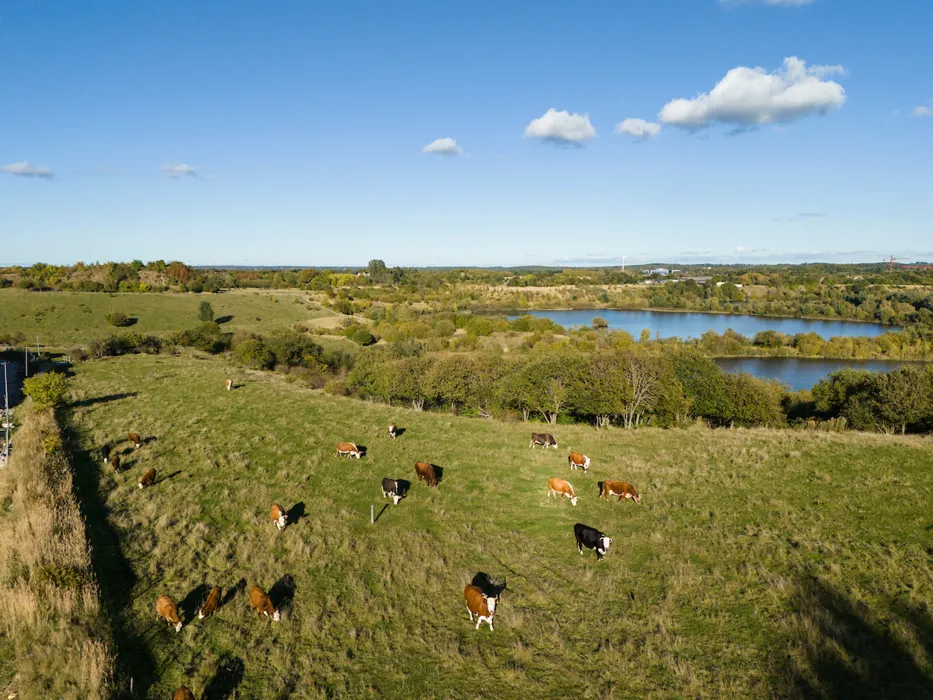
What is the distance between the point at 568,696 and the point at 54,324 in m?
95.9

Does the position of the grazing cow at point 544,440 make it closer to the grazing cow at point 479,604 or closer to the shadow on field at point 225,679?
the grazing cow at point 479,604

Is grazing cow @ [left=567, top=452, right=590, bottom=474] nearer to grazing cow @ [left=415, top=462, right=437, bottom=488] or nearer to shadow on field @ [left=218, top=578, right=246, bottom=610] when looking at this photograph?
grazing cow @ [left=415, top=462, right=437, bottom=488]

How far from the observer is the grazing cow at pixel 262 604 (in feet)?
35.6

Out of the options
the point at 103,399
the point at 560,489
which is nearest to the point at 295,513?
the point at 560,489

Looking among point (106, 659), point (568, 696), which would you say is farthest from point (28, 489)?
point (568, 696)

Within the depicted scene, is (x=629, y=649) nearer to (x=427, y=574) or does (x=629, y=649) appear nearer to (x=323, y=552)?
(x=427, y=574)

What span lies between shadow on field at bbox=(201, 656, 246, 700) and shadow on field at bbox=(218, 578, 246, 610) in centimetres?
182

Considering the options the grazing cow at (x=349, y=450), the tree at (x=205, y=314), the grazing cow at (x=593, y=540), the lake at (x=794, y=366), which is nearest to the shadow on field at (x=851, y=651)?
the grazing cow at (x=593, y=540)

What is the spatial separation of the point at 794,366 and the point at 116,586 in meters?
105

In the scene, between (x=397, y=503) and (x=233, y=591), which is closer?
(x=233, y=591)

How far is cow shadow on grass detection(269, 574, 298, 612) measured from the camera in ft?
37.3

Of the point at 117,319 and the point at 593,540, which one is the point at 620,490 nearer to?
the point at 593,540

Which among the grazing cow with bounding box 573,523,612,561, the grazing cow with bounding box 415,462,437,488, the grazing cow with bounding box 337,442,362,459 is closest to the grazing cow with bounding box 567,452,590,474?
the grazing cow with bounding box 415,462,437,488

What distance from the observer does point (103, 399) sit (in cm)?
3155
